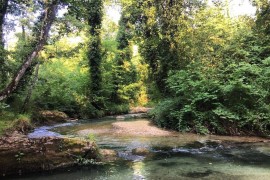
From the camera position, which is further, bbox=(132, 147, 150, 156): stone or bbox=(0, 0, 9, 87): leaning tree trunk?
bbox=(0, 0, 9, 87): leaning tree trunk

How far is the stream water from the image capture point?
30.7 feet

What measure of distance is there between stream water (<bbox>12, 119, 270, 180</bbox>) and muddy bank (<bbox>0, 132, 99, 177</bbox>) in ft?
1.93

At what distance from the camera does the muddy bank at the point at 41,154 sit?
31.8ft

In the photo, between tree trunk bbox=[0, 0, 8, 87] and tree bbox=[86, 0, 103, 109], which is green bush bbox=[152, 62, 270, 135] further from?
tree bbox=[86, 0, 103, 109]

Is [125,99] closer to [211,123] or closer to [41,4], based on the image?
[211,123]

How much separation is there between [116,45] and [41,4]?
19.1m

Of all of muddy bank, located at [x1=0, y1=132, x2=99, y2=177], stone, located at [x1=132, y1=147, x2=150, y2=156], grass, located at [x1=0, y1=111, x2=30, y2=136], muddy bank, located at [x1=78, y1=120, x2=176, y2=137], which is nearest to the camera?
muddy bank, located at [x1=0, y1=132, x2=99, y2=177]

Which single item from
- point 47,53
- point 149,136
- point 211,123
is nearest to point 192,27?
point 211,123

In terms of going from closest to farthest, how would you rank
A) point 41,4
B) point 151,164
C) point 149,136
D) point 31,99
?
point 151,164 → point 41,4 → point 149,136 → point 31,99

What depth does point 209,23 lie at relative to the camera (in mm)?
19828

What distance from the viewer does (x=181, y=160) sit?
37.0 feet

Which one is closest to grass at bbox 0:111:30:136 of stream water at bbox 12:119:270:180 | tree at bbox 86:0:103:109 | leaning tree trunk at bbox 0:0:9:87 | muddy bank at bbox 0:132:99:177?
leaning tree trunk at bbox 0:0:9:87

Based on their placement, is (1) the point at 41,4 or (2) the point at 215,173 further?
(1) the point at 41,4

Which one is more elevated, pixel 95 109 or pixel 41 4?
pixel 41 4
